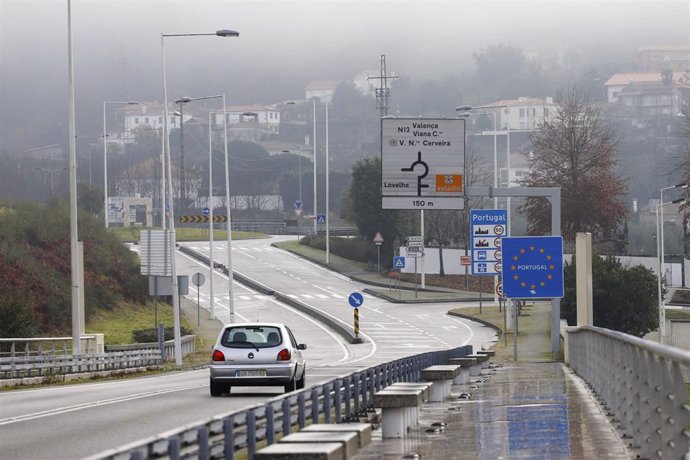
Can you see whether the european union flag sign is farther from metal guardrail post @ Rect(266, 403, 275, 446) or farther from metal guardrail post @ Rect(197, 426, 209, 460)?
metal guardrail post @ Rect(197, 426, 209, 460)

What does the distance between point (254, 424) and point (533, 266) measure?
28419mm

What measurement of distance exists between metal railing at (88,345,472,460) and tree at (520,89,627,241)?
5742 cm

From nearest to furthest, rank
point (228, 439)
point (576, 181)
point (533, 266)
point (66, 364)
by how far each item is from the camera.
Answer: point (228, 439)
point (66, 364)
point (533, 266)
point (576, 181)

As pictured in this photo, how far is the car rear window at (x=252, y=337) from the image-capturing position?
87.4 feet

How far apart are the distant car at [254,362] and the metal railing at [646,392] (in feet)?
19.4

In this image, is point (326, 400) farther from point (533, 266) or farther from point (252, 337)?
point (533, 266)

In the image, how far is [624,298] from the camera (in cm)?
5856

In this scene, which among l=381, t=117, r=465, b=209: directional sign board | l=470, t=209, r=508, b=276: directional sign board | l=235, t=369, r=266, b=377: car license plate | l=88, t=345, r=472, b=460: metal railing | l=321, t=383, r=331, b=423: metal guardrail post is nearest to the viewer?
l=88, t=345, r=472, b=460: metal railing

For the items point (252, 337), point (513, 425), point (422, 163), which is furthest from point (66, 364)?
point (513, 425)

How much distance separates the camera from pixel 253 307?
76.1m

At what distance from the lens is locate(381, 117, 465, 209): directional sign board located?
38719 mm

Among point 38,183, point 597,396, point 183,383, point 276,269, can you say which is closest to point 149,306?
point 276,269

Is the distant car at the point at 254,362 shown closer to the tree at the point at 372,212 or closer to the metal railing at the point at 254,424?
the metal railing at the point at 254,424

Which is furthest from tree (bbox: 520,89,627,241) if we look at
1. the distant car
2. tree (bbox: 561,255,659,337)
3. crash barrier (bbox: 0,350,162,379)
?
the distant car
